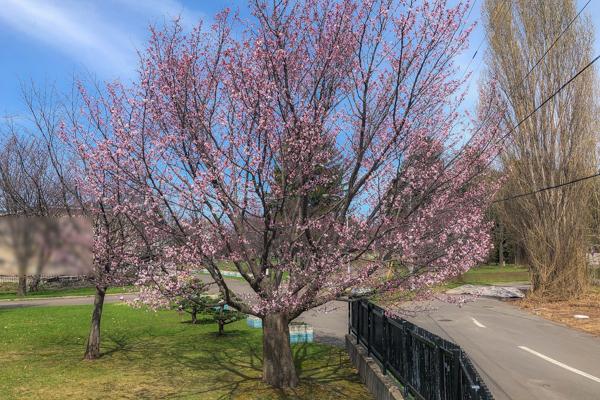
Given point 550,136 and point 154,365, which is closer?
point 154,365

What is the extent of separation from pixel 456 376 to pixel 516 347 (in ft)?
28.9

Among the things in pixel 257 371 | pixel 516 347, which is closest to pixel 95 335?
pixel 257 371

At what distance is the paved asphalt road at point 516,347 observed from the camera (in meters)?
7.91

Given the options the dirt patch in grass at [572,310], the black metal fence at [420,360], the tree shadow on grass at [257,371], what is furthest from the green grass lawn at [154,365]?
the dirt patch in grass at [572,310]

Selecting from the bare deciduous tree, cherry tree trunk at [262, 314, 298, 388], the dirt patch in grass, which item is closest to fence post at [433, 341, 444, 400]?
cherry tree trunk at [262, 314, 298, 388]

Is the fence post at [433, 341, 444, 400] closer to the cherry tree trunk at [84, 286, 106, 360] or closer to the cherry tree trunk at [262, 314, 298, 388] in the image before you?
the cherry tree trunk at [262, 314, 298, 388]

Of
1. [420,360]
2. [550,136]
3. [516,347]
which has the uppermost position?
[550,136]

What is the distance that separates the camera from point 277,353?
7586 millimetres

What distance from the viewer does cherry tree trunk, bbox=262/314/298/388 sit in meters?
7.45

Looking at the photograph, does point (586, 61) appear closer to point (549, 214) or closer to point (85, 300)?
point (549, 214)

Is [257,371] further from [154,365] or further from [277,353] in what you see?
[154,365]

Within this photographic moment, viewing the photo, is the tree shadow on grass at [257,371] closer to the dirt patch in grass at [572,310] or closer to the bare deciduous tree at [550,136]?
the dirt patch in grass at [572,310]

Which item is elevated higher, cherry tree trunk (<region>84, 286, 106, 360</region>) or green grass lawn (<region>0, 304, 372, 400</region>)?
cherry tree trunk (<region>84, 286, 106, 360</region>)

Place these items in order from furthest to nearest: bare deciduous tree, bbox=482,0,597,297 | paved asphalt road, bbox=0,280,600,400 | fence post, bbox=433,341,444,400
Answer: bare deciduous tree, bbox=482,0,597,297, paved asphalt road, bbox=0,280,600,400, fence post, bbox=433,341,444,400
